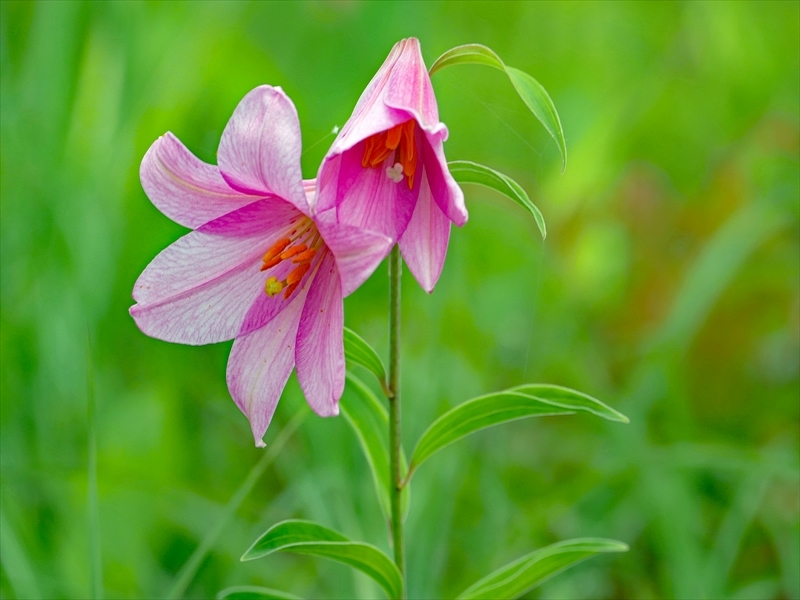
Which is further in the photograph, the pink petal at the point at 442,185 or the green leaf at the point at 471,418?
the green leaf at the point at 471,418

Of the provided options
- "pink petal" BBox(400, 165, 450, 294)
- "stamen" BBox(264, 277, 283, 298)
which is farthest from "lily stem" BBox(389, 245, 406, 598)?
"stamen" BBox(264, 277, 283, 298)

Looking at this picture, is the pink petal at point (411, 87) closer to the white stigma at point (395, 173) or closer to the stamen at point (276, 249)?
the white stigma at point (395, 173)

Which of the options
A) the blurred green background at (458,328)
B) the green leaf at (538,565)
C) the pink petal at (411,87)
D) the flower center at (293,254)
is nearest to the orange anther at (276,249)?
the flower center at (293,254)

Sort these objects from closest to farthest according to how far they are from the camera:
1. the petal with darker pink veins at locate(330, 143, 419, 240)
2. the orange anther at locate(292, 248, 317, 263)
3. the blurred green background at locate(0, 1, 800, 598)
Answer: the petal with darker pink veins at locate(330, 143, 419, 240) → the orange anther at locate(292, 248, 317, 263) → the blurred green background at locate(0, 1, 800, 598)

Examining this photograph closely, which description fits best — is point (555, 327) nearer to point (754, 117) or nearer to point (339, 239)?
point (754, 117)

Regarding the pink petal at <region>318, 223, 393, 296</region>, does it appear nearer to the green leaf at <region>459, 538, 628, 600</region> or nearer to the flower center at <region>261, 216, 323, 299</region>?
the flower center at <region>261, 216, 323, 299</region>

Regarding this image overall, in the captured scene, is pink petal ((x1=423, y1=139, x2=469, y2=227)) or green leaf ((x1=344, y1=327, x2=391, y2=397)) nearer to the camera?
pink petal ((x1=423, y1=139, x2=469, y2=227))
